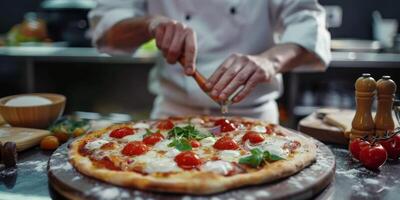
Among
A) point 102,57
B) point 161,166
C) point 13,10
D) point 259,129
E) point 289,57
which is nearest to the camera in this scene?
point 161,166

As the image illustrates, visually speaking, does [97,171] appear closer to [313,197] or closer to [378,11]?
[313,197]

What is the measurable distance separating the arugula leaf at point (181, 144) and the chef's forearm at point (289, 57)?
0.47 meters

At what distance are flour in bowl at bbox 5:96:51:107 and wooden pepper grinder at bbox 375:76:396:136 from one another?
958 mm

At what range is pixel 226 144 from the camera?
1.26 metres

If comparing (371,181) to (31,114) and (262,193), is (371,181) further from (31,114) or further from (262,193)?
(31,114)

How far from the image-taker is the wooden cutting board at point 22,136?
137 centimetres

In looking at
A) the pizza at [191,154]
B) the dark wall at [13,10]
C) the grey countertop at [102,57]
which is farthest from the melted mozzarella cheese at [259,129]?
the dark wall at [13,10]

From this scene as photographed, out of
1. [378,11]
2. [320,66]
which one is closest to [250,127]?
[320,66]

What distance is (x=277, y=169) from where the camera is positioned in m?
1.06

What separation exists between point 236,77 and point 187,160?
38cm

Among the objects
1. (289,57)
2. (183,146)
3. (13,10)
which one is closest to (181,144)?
(183,146)

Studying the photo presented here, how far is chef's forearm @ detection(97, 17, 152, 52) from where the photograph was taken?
1817 mm

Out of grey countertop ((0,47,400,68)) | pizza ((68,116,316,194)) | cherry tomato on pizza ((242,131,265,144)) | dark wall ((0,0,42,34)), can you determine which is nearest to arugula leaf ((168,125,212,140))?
pizza ((68,116,316,194))

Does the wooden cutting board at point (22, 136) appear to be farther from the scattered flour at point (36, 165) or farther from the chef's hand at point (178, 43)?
the chef's hand at point (178, 43)
